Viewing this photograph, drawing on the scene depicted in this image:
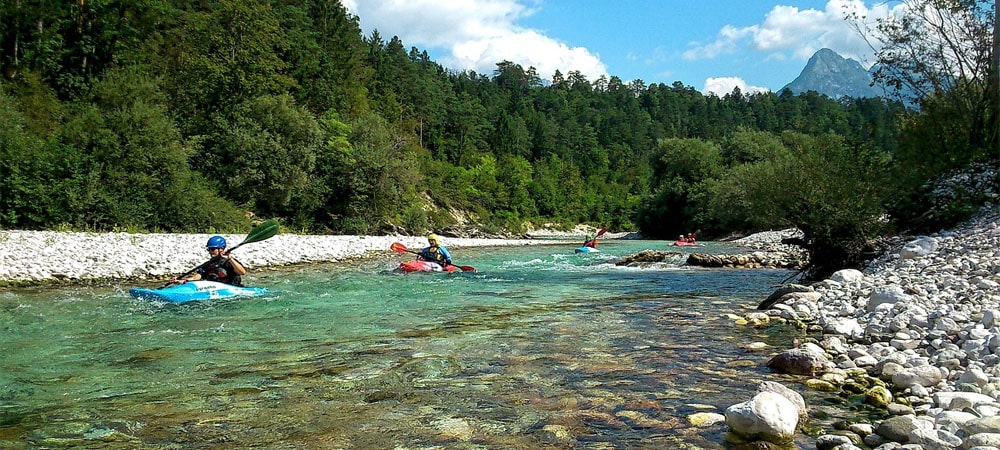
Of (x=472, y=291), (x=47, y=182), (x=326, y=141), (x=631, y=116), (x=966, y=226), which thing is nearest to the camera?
(x=966, y=226)

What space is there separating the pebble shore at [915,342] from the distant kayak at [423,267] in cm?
900

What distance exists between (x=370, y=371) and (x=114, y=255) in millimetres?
11819

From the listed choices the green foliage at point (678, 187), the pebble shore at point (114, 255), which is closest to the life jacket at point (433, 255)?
the pebble shore at point (114, 255)

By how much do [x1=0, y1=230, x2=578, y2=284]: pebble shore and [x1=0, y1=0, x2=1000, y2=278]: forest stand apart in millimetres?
4310

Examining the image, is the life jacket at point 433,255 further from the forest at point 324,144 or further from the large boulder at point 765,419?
the large boulder at point 765,419

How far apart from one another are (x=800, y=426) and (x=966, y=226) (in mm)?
9979

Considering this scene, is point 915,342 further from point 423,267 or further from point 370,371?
point 423,267

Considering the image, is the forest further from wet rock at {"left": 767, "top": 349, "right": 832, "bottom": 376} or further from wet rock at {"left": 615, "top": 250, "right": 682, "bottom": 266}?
wet rock at {"left": 767, "top": 349, "right": 832, "bottom": 376}

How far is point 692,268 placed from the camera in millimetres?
17188

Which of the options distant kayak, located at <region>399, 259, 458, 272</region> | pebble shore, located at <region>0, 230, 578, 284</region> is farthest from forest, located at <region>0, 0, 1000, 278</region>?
distant kayak, located at <region>399, 259, 458, 272</region>

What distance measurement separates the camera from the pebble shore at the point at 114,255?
12.1 meters

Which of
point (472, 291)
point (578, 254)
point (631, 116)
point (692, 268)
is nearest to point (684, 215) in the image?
point (578, 254)

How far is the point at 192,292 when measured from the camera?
971 centimetres

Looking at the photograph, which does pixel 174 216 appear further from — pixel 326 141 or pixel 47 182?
pixel 326 141
